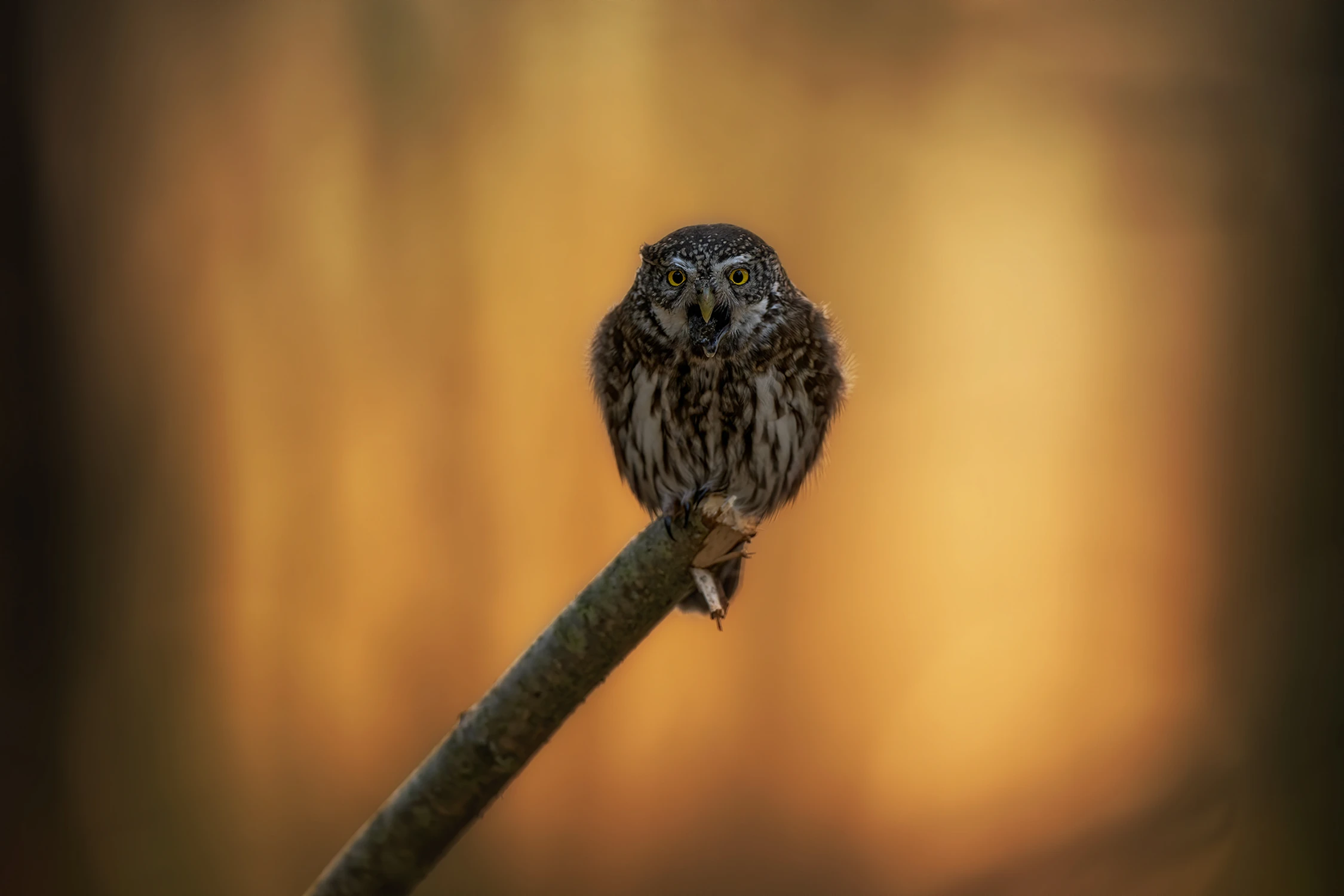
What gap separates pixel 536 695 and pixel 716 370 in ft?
3.89

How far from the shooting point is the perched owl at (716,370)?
104 inches

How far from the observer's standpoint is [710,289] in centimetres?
260

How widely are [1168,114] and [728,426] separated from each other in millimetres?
2571

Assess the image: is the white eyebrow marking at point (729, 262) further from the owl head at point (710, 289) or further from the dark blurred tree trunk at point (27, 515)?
the dark blurred tree trunk at point (27, 515)

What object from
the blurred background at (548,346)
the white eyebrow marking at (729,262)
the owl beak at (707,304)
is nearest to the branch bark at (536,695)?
the owl beak at (707,304)

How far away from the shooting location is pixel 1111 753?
411cm

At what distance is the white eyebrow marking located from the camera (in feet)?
8.59

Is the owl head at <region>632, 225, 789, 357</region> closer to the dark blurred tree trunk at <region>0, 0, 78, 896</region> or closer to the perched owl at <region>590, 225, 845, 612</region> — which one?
the perched owl at <region>590, 225, 845, 612</region>

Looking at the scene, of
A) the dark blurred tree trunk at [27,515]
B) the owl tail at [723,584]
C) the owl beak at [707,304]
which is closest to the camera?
the owl beak at [707,304]

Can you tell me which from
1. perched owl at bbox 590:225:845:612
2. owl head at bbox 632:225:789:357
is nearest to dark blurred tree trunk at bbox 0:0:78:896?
perched owl at bbox 590:225:845:612

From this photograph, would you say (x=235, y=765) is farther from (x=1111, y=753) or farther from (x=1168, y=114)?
(x=1168, y=114)

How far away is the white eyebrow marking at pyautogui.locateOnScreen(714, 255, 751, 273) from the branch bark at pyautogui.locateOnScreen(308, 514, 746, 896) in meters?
0.99

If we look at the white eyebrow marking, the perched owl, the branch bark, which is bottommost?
the branch bark

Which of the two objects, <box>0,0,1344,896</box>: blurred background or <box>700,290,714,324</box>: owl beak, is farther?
<box>0,0,1344,896</box>: blurred background
